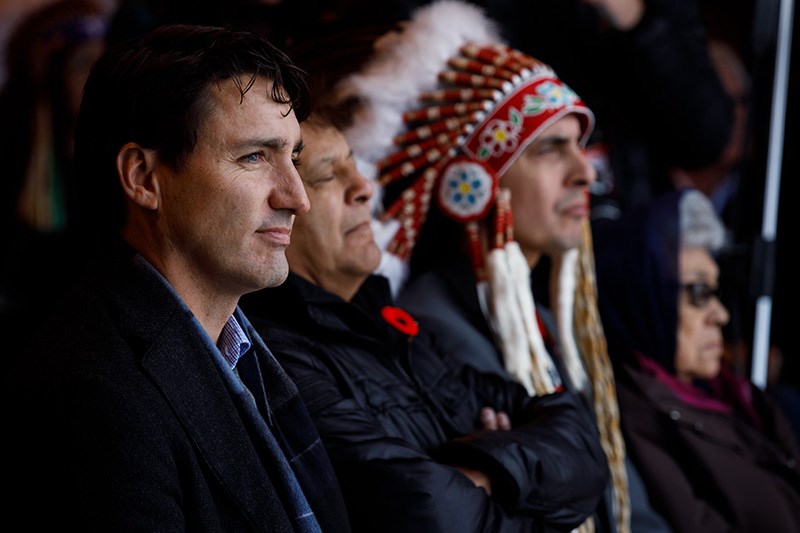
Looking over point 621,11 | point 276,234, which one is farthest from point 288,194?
point 621,11

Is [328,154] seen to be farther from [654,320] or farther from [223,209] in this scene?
[654,320]

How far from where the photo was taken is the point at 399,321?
2439 mm

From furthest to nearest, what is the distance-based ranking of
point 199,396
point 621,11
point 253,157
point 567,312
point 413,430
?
point 621,11
point 567,312
point 413,430
point 253,157
point 199,396

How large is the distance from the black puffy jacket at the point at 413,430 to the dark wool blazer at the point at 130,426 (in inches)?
14.5

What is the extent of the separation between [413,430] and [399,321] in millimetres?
305

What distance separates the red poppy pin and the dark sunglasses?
4.68 ft

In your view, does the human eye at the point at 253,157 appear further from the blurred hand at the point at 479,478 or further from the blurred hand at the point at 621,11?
the blurred hand at the point at 621,11

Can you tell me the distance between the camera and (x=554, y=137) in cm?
297

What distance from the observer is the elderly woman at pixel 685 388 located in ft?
10.3

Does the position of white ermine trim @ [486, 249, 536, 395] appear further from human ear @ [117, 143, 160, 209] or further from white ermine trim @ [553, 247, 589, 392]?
human ear @ [117, 143, 160, 209]

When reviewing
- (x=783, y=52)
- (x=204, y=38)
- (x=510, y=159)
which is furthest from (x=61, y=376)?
(x=783, y=52)

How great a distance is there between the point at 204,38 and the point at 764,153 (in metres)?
2.60

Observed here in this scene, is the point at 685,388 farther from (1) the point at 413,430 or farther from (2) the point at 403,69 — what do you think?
(1) the point at 413,430

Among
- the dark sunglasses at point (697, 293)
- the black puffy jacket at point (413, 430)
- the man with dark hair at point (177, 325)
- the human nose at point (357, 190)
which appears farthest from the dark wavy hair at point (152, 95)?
the dark sunglasses at point (697, 293)
